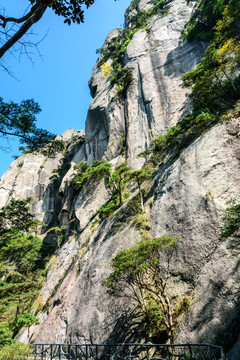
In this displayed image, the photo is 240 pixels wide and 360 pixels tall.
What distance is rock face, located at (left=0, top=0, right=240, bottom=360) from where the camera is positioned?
6863 millimetres

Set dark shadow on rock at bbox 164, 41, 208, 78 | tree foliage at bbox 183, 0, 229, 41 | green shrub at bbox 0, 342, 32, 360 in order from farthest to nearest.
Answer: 1. dark shadow on rock at bbox 164, 41, 208, 78
2. tree foliage at bbox 183, 0, 229, 41
3. green shrub at bbox 0, 342, 32, 360

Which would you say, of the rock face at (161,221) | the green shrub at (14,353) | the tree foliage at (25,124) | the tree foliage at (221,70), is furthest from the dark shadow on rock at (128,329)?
the tree foliage at (221,70)

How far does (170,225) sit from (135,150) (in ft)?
48.5

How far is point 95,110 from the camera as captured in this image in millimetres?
31812

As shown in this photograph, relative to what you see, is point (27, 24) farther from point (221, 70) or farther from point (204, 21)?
point (204, 21)

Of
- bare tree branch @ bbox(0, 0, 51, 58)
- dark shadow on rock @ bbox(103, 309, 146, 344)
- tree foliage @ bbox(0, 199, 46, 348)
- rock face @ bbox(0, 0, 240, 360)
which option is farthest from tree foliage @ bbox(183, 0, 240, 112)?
tree foliage @ bbox(0, 199, 46, 348)

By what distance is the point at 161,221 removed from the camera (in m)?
11.0

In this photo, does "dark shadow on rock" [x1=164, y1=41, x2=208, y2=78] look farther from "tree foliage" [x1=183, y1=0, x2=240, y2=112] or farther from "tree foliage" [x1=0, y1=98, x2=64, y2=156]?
"tree foliage" [x1=0, y1=98, x2=64, y2=156]

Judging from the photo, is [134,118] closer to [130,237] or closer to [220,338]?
[130,237]

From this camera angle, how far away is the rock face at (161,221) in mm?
6863

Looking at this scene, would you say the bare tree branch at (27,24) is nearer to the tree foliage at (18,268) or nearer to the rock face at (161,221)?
the rock face at (161,221)

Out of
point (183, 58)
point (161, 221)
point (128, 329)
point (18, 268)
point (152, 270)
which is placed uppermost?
point (183, 58)

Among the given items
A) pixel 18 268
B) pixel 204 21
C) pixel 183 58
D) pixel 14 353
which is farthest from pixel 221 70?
pixel 18 268

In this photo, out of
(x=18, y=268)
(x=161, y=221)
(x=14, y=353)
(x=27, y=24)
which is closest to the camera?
(x=27, y=24)
